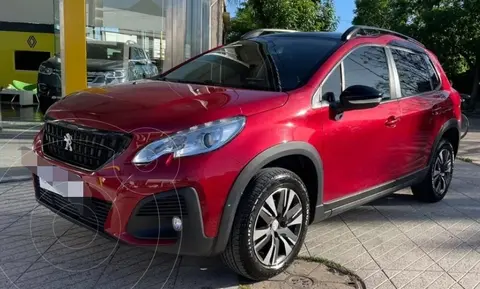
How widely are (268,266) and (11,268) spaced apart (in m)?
1.82

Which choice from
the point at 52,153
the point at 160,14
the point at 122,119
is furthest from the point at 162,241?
the point at 160,14

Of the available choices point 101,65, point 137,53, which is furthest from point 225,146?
point 137,53

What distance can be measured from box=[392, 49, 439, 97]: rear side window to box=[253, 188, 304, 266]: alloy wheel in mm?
1920

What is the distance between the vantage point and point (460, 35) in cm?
2380

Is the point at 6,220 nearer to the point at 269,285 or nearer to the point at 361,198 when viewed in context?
the point at 269,285

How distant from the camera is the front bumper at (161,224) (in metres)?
2.90

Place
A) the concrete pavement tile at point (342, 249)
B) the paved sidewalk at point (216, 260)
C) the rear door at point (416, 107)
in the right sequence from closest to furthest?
the paved sidewalk at point (216, 260)
the concrete pavement tile at point (342, 249)
the rear door at point (416, 107)

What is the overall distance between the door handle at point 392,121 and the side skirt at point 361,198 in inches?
21.9

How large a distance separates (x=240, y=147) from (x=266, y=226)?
627 mm

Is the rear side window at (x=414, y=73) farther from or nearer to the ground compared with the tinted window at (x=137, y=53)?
nearer to the ground

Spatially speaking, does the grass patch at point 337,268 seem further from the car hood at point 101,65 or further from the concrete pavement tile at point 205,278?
the car hood at point 101,65

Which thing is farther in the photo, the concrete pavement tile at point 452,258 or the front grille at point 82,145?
the concrete pavement tile at point 452,258

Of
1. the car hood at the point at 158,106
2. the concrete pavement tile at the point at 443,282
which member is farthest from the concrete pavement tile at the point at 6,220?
the concrete pavement tile at the point at 443,282

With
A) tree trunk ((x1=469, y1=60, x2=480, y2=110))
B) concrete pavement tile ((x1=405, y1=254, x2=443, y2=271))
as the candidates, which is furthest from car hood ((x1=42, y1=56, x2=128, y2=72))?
tree trunk ((x1=469, y1=60, x2=480, y2=110))
